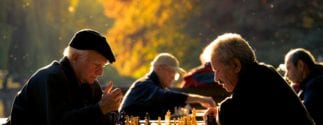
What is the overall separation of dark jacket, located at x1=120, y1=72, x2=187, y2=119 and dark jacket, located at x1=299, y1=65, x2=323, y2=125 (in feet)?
4.58

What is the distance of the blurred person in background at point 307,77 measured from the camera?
485cm

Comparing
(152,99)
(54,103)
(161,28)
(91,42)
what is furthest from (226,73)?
(161,28)

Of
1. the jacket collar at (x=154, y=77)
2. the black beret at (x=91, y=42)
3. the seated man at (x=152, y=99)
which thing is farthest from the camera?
the jacket collar at (x=154, y=77)

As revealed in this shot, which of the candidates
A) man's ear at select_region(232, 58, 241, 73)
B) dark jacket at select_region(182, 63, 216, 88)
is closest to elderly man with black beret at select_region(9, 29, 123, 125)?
man's ear at select_region(232, 58, 241, 73)

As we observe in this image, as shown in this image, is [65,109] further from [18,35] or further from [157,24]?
[18,35]

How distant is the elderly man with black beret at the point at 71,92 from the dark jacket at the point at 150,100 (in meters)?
2.32

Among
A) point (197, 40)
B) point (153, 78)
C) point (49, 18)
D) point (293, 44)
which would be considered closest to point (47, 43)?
point (49, 18)

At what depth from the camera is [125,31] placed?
20.1m

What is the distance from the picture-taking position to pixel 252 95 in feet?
10.0

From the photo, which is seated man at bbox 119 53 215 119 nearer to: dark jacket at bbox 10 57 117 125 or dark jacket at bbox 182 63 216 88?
dark jacket at bbox 182 63 216 88

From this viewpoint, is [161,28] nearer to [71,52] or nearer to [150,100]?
[150,100]

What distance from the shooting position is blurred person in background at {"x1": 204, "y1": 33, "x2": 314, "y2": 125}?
3.05 m

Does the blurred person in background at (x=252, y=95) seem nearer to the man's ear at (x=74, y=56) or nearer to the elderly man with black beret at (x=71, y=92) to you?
the elderly man with black beret at (x=71, y=92)

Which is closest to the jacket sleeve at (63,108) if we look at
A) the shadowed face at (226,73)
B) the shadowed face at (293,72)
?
the shadowed face at (226,73)
